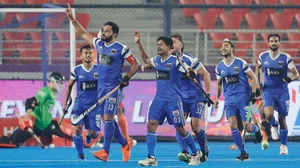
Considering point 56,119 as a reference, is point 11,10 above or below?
above

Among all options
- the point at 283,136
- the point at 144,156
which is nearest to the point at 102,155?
the point at 144,156

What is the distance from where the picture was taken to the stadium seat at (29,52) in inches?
806

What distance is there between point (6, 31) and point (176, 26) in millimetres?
4803

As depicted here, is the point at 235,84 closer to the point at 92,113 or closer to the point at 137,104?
the point at 92,113

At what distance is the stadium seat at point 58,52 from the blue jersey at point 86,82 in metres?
4.33

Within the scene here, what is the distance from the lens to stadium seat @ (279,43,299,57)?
72.6ft

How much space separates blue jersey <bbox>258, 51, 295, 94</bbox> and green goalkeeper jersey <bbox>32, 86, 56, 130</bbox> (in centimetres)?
416

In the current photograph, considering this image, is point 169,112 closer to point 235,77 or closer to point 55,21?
point 235,77

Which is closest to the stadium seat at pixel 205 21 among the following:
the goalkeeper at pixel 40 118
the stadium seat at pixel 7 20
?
the stadium seat at pixel 7 20

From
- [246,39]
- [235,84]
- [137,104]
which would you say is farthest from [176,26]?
[235,84]

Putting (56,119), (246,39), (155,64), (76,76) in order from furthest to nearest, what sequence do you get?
(246,39)
(56,119)
(76,76)
(155,64)

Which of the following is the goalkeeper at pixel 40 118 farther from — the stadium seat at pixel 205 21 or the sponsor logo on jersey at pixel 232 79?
the stadium seat at pixel 205 21

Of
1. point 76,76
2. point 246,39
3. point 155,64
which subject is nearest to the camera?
point 155,64

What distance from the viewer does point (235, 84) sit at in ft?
48.9
